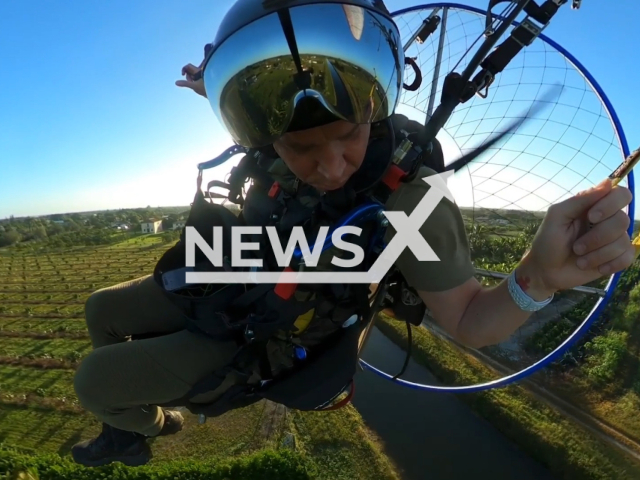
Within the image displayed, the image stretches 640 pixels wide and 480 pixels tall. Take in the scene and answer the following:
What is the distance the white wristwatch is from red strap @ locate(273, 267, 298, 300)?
486 millimetres

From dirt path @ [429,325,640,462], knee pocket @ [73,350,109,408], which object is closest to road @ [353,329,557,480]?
dirt path @ [429,325,640,462]

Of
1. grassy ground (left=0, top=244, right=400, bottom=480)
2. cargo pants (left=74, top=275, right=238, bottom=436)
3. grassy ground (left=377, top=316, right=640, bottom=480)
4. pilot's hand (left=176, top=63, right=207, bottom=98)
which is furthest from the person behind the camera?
grassy ground (left=0, top=244, right=400, bottom=480)

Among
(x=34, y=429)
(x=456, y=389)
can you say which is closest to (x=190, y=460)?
(x=34, y=429)

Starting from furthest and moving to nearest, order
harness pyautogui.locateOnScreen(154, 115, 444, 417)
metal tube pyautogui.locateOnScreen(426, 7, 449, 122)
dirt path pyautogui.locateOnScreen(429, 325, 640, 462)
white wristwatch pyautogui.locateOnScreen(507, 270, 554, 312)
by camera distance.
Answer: dirt path pyautogui.locateOnScreen(429, 325, 640, 462) → metal tube pyautogui.locateOnScreen(426, 7, 449, 122) → harness pyautogui.locateOnScreen(154, 115, 444, 417) → white wristwatch pyautogui.locateOnScreen(507, 270, 554, 312)

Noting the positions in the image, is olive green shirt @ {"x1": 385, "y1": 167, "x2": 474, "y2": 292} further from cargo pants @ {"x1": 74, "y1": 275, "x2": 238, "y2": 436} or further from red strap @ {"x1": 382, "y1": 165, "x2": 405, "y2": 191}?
cargo pants @ {"x1": 74, "y1": 275, "x2": 238, "y2": 436}

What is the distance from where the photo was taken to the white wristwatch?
0.78 metres

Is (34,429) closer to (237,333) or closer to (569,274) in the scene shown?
(237,333)

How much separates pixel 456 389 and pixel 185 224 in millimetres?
1077

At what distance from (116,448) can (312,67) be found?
1569 millimetres

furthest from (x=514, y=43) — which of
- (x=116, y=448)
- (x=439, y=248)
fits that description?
(x=116, y=448)

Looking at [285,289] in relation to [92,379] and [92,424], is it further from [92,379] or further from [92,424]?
[92,424]

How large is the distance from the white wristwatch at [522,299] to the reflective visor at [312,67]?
1.64 ft

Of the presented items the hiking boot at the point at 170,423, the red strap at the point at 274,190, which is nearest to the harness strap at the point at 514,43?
the red strap at the point at 274,190

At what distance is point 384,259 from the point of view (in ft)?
3.27
